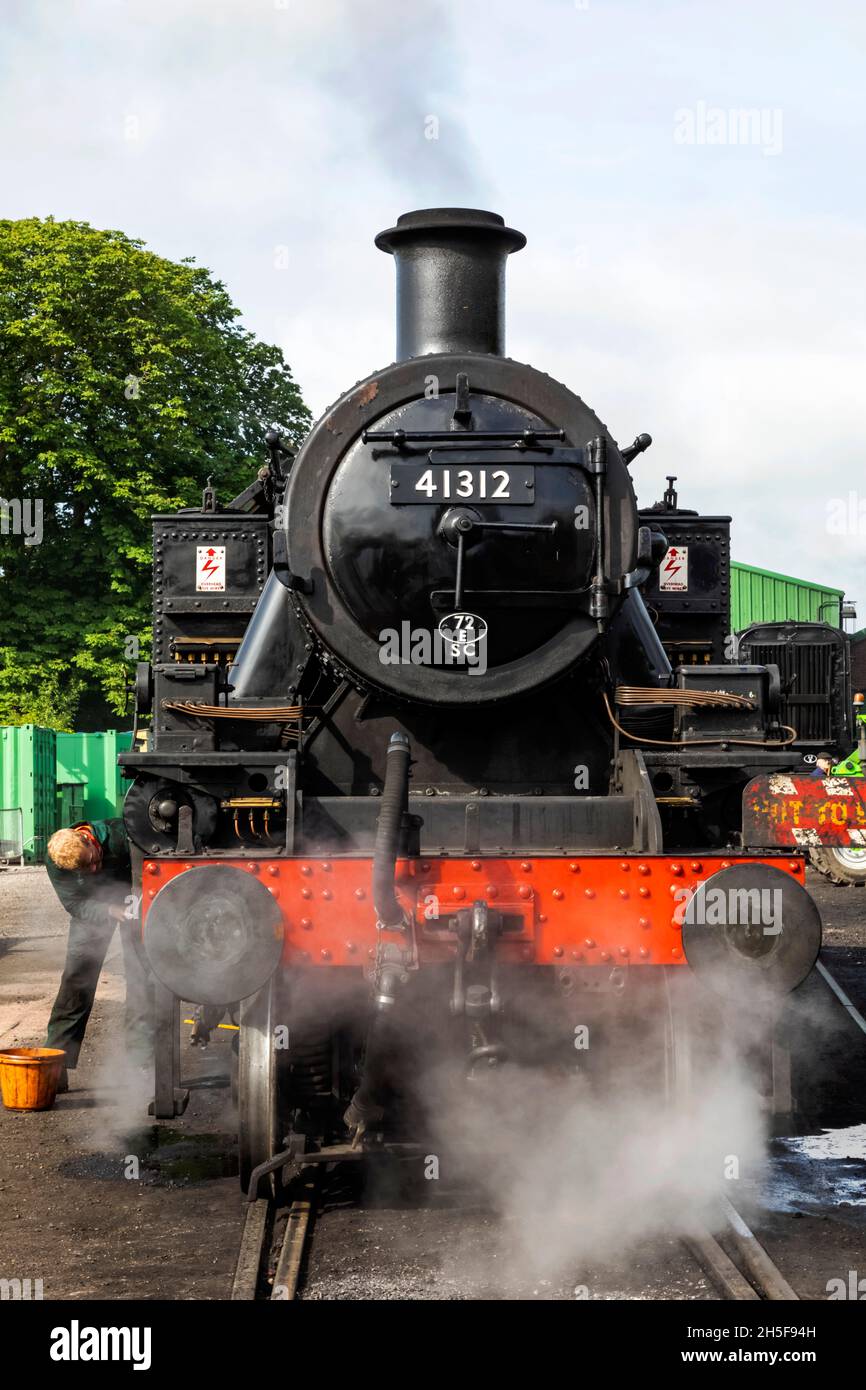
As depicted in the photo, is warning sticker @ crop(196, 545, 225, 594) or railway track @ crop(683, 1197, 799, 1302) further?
warning sticker @ crop(196, 545, 225, 594)

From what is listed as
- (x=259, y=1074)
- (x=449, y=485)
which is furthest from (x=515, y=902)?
(x=449, y=485)

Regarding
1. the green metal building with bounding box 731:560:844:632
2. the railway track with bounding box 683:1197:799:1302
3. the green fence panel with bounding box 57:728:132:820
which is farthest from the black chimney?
the green metal building with bounding box 731:560:844:632

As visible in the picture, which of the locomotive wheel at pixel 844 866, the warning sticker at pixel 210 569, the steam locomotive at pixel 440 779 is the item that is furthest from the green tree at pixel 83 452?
the steam locomotive at pixel 440 779

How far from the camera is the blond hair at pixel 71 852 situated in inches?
281

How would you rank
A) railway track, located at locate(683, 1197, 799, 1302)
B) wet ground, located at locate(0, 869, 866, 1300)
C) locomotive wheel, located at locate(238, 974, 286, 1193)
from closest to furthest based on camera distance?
railway track, located at locate(683, 1197, 799, 1302)
wet ground, located at locate(0, 869, 866, 1300)
locomotive wheel, located at locate(238, 974, 286, 1193)

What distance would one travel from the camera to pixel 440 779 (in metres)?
5.36

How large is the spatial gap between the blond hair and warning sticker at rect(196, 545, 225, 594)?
1326mm

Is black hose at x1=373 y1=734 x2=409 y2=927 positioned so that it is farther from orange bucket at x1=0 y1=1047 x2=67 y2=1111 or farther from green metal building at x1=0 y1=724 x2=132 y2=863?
green metal building at x1=0 y1=724 x2=132 y2=863

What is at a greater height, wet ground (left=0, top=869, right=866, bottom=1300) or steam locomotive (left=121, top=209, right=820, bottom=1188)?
steam locomotive (left=121, top=209, right=820, bottom=1188)

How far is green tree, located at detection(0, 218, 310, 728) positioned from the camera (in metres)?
23.5

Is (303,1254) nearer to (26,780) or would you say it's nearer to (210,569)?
(210,569)

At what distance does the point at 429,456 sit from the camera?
508 cm

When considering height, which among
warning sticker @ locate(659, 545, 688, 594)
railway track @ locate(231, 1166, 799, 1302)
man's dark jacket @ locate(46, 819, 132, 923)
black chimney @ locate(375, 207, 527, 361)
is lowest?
railway track @ locate(231, 1166, 799, 1302)

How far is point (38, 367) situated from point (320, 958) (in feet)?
69.4
